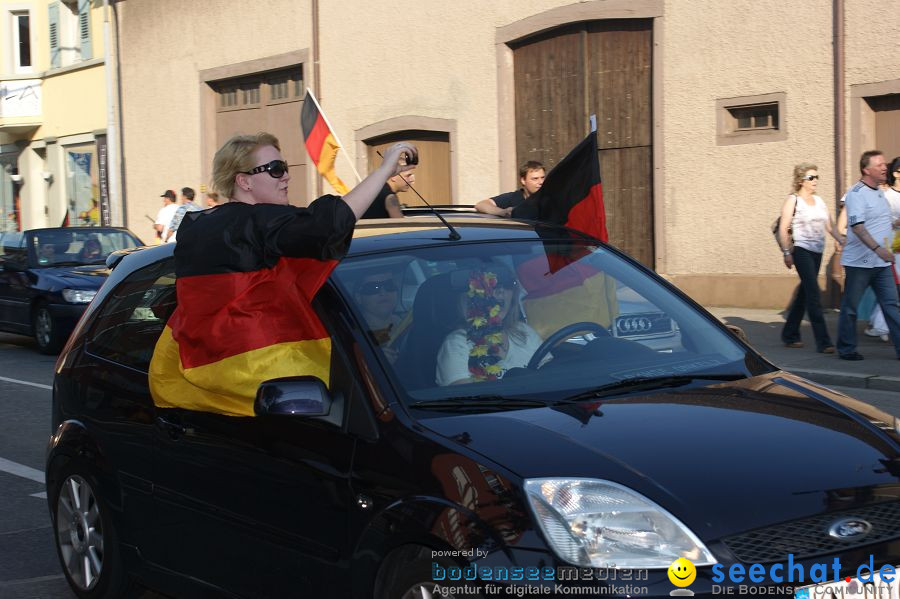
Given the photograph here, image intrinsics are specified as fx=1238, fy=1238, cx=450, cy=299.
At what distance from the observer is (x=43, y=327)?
15453 millimetres

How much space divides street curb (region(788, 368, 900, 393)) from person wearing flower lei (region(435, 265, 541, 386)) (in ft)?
21.3

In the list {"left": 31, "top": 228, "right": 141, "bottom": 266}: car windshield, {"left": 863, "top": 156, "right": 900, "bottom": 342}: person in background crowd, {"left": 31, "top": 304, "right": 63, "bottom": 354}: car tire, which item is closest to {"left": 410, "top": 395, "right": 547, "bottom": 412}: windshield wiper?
{"left": 863, "top": 156, "right": 900, "bottom": 342}: person in background crowd

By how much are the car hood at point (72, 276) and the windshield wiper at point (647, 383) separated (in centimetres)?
1207

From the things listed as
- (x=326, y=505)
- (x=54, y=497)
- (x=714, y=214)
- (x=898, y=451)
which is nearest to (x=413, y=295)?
(x=326, y=505)

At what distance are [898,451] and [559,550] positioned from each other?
3.98ft

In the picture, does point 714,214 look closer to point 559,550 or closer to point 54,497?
point 54,497

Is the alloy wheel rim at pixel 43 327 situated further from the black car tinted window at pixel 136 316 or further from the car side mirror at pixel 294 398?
the car side mirror at pixel 294 398

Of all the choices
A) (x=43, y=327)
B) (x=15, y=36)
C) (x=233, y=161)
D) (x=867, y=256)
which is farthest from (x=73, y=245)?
(x=15, y=36)

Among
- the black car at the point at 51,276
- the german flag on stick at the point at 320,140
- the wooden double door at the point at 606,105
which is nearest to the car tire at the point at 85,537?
the german flag on stick at the point at 320,140

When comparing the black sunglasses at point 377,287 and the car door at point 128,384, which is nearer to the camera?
the black sunglasses at point 377,287

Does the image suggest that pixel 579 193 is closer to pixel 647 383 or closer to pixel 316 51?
pixel 647 383

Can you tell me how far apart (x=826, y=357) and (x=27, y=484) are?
7.22m

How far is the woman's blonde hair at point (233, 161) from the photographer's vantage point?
4.69 m

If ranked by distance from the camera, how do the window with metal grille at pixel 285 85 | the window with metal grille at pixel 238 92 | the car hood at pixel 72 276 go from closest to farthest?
the car hood at pixel 72 276
the window with metal grille at pixel 285 85
the window with metal grille at pixel 238 92
